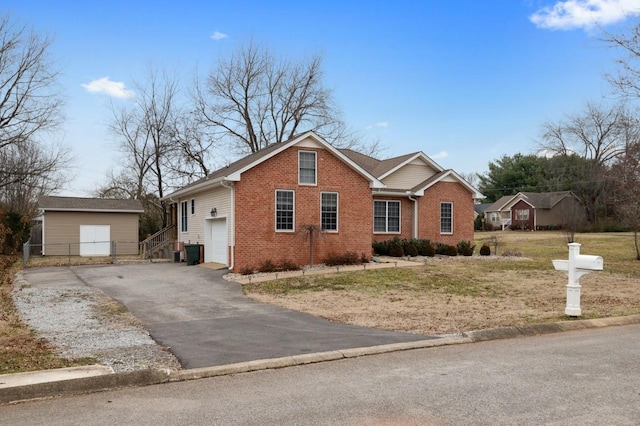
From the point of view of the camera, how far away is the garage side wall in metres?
31.2

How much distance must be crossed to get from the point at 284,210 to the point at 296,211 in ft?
1.65

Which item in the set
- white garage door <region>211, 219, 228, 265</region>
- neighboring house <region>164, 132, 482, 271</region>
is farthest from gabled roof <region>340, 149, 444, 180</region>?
white garage door <region>211, 219, 228, 265</region>

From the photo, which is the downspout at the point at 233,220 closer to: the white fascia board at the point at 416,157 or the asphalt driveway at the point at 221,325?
the asphalt driveway at the point at 221,325

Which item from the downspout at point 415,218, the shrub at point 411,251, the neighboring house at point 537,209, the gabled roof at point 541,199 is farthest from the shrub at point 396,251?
the gabled roof at point 541,199

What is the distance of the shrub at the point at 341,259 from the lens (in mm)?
21062

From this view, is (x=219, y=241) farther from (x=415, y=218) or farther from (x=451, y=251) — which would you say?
(x=451, y=251)

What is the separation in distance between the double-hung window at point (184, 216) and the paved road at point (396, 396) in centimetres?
2054

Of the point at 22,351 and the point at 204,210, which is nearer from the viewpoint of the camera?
the point at 22,351

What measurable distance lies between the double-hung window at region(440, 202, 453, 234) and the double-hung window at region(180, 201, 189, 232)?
1327cm

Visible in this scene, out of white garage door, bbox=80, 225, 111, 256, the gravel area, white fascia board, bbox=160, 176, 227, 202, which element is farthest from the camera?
white garage door, bbox=80, 225, 111, 256

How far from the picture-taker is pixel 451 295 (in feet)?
47.2

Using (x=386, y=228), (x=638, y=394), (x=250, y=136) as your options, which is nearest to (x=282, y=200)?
(x=386, y=228)

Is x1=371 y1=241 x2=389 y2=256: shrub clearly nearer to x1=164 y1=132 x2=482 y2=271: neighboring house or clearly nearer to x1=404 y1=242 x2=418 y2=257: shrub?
x1=404 y1=242 x2=418 y2=257: shrub

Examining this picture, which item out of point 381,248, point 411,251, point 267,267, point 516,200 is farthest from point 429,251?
point 516,200
